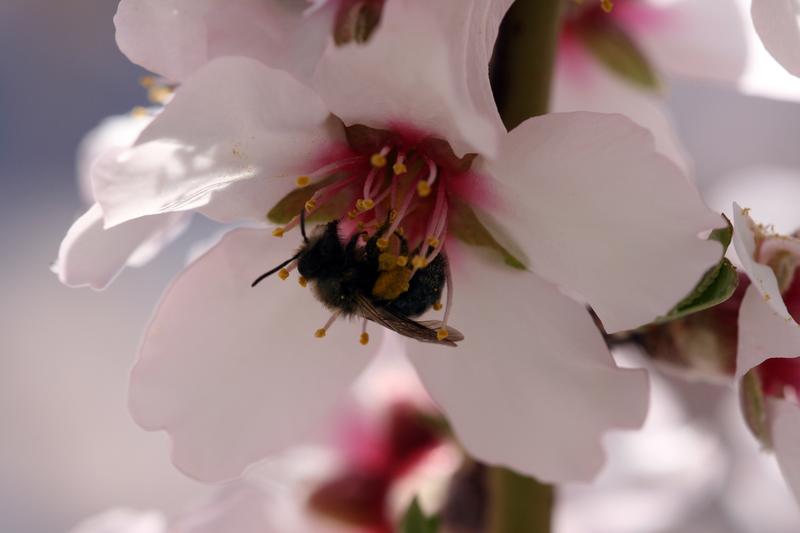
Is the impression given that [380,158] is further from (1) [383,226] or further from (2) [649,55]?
(2) [649,55]

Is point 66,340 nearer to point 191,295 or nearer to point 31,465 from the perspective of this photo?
point 31,465

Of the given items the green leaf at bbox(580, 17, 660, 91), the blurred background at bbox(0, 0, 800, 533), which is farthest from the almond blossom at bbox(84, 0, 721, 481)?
the blurred background at bbox(0, 0, 800, 533)

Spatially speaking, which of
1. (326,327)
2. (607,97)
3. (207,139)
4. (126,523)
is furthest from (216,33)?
(126,523)

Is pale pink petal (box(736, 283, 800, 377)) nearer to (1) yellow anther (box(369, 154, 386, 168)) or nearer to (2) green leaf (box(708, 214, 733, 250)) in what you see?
(2) green leaf (box(708, 214, 733, 250))

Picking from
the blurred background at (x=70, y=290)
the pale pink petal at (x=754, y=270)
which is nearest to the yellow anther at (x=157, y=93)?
the pale pink petal at (x=754, y=270)

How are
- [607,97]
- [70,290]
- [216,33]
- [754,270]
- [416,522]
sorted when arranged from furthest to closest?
1. [70,290]
2. [607,97]
3. [416,522]
4. [216,33]
5. [754,270]

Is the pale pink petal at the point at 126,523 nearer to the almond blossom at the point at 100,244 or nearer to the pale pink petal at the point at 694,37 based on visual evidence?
the almond blossom at the point at 100,244
